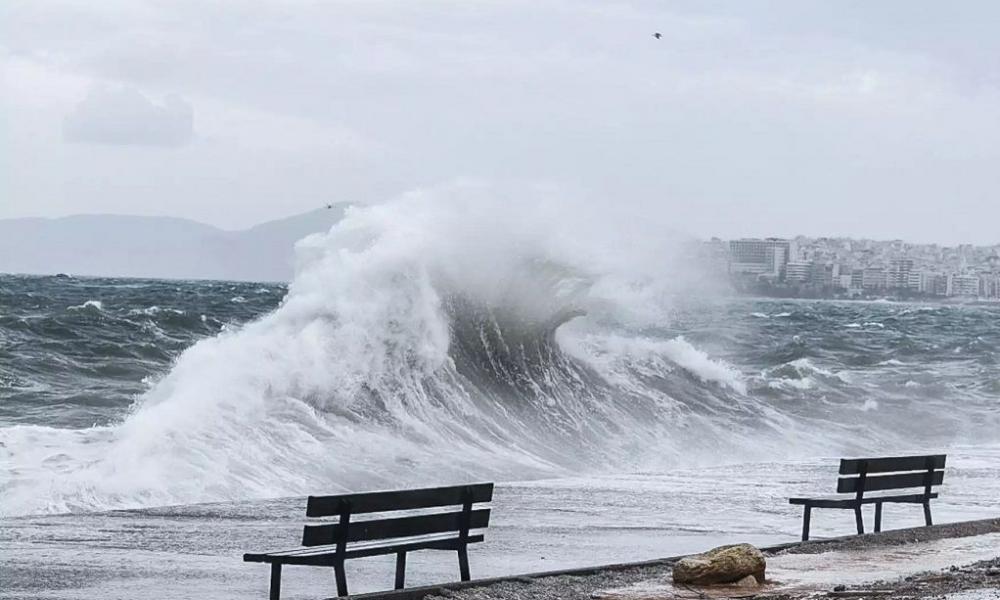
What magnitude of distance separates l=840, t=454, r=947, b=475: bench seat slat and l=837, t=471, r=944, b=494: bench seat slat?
0.06m

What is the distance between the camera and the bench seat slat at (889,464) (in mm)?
12086

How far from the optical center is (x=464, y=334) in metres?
23.8

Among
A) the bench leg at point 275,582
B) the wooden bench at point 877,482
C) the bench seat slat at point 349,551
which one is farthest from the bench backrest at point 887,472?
the bench leg at point 275,582

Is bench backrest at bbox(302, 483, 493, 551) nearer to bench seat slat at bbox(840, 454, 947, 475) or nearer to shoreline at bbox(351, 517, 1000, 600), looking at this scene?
shoreline at bbox(351, 517, 1000, 600)

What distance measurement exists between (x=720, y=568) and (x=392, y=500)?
6.95 feet

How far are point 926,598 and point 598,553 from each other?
10.2ft

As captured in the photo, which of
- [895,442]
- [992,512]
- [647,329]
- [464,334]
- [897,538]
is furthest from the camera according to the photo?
[647,329]

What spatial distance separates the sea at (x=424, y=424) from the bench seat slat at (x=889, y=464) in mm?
703

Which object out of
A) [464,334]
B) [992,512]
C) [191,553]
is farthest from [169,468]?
[464,334]

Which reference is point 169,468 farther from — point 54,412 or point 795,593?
point 795,593

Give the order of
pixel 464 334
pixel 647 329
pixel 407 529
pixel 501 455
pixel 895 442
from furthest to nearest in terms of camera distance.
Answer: pixel 647 329 → pixel 895 442 → pixel 464 334 → pixel 501 455 → pixel 407 529

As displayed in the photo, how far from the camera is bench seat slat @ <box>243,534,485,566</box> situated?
830cm

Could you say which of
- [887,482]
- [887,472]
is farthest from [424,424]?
[887,482]

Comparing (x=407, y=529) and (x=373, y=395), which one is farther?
(x=373, y=395)
